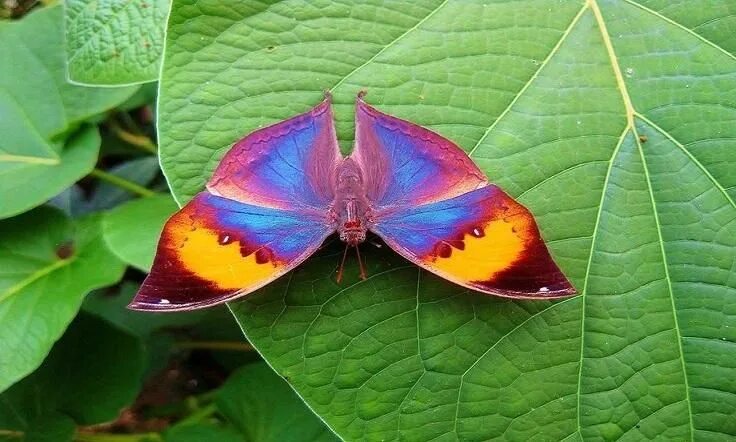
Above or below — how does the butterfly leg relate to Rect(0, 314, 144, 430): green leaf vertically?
above

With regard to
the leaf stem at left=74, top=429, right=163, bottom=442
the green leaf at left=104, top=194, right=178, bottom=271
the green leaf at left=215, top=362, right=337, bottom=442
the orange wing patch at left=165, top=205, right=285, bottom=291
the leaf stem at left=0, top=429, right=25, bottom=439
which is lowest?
→ the leaf stem at left=74, top=429, right=163, bottom=442

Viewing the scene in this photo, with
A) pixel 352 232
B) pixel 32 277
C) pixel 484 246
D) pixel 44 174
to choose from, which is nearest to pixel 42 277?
pixel 32 277

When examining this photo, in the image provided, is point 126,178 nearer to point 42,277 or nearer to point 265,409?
point 42,277

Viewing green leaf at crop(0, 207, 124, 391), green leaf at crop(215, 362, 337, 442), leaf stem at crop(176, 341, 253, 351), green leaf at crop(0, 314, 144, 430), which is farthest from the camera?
leaf stem at crop(176, 341, 253, 351)

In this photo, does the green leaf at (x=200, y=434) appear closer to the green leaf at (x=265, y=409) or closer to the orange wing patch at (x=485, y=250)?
the green leaf at (x=265, y=409)

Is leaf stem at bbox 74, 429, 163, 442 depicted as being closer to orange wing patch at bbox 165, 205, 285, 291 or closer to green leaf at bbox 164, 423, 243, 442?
green leaf at bbox 164, 423, 243, 442

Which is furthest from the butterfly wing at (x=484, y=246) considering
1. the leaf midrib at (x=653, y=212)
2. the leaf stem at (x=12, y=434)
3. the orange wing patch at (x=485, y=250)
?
the leaf stem at (x=12, y=434)

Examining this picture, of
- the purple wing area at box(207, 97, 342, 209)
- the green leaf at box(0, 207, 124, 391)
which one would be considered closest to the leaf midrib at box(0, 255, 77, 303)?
the green leaf at box(0, 207, 124, 391)

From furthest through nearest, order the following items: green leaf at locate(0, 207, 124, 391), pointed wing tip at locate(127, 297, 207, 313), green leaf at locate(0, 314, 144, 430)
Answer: green leaf at locate(0, 314, 144, 430), green leaf at locate(0, 207, 124, 391), pointed wing tip at locate(127, 297, 207, 313)

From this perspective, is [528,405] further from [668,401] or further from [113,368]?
[113,368]
